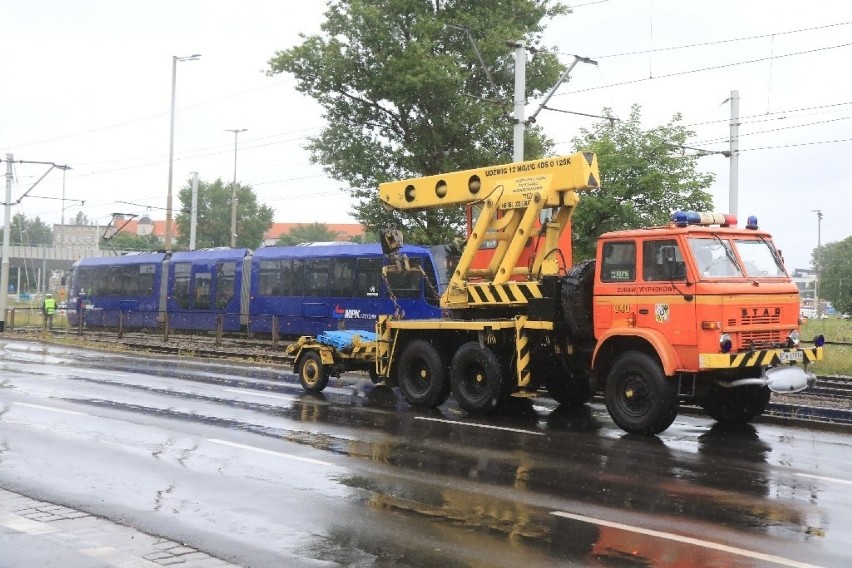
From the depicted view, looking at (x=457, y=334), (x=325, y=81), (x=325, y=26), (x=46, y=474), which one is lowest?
(x=46, y=474)

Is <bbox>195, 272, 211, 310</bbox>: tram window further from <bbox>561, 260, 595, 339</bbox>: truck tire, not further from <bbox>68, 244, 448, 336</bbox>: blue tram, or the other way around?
<bbox>561, 260, 595, 339</bbox>: truck tire

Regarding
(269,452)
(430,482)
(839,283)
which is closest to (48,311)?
(269,452)

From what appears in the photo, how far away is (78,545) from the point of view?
21.4 feet

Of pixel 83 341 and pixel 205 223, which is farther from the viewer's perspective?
pixel 205 223

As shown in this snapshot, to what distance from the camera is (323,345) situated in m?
17.5

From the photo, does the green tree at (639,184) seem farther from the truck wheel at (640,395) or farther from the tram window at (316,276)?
the truck wheel at (640,395)

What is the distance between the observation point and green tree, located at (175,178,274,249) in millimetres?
98812

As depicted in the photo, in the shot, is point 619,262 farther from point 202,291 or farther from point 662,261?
point 202,291

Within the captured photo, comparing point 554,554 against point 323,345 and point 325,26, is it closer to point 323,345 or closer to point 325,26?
point 323,345

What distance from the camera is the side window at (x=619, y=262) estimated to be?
12.7m

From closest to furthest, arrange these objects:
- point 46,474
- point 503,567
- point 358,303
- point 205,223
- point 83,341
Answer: point 503,567
point 46,474
point 358,303
point 83,341
point 205,223

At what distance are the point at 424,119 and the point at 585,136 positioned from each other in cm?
552

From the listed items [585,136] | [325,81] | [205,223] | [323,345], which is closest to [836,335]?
[585,136]

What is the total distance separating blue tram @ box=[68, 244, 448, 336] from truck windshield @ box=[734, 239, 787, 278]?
11121 mm
